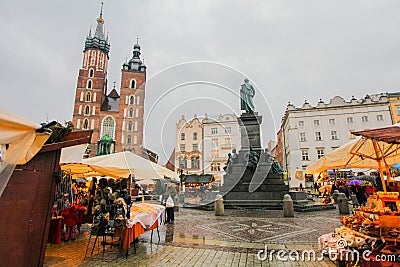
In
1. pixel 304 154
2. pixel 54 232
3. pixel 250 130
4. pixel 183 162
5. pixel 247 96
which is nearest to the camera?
pixel 54 232

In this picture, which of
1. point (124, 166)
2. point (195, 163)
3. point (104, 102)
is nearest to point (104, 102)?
point (104, 102)

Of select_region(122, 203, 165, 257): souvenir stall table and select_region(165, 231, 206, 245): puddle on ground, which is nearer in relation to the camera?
select_region(122, 203, 165, 257): souvenir stall table

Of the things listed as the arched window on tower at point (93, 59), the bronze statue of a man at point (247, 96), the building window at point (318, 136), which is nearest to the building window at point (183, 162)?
the bronze statue of a man at point (247, 96)

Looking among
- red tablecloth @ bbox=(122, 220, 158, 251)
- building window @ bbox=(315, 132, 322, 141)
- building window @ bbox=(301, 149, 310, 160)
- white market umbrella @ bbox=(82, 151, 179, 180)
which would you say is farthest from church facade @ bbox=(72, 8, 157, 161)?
red tablecloth @ bbox=(122, 220, 158, 251)

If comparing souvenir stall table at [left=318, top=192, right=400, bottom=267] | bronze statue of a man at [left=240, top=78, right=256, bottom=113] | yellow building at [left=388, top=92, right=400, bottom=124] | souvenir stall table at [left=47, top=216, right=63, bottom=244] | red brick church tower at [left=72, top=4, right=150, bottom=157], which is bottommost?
souvenir stall table at [left=47, top=216, right=63, bottom=244]

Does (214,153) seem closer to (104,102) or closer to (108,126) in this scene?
(108,126)

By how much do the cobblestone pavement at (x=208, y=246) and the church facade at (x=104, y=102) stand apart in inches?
1665

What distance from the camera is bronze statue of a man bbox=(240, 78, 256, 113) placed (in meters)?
16.7

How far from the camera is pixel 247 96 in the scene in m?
17.1

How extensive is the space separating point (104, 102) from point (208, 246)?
60.4 m

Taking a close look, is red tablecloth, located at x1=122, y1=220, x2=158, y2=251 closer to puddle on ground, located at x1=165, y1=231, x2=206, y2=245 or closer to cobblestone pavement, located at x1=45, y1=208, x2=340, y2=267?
cobblestone pavement, located at x1=45, y1=208, x2=340, y2=267

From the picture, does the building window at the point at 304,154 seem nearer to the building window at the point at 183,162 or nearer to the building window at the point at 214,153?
the building window at the point at 214,153

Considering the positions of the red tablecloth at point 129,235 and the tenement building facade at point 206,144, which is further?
the tenement building facade at point 206,144

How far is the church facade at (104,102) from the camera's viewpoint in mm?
51500
